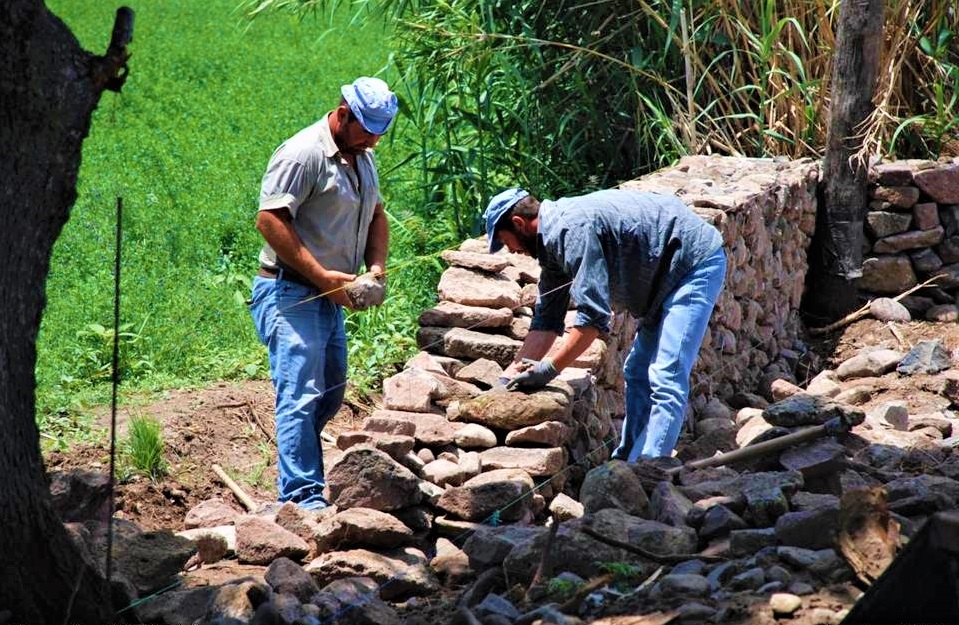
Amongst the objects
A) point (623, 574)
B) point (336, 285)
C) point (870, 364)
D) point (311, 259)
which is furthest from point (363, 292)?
point (870, 364)

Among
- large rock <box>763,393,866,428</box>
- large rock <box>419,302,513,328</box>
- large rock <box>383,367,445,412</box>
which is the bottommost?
large rock <box>763,393,866,428</box>

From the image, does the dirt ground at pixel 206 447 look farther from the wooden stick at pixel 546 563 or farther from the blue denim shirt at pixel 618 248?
the wooden stick at pixel 546 563

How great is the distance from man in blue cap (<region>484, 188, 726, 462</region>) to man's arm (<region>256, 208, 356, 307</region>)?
68 cm

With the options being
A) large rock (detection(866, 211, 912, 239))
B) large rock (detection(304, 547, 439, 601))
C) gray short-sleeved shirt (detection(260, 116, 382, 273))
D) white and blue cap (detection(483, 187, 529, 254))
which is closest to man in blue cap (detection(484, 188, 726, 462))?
white and blue cap (detection(483, 187, 529, 254))

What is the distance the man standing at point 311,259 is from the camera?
5383 millimetres

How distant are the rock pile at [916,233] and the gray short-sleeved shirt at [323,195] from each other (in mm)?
4846

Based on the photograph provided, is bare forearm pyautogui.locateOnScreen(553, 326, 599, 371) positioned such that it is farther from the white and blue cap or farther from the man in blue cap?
the white and blue cap

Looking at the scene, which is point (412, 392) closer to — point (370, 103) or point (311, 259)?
point (311, 259)

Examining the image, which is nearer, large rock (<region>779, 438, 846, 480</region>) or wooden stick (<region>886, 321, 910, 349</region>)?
large rock (<region>779, 438, 846, 480</region>)

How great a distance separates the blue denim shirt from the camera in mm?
5426

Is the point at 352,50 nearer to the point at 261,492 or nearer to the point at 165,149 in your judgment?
the point at 165,149

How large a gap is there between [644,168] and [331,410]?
189 inches

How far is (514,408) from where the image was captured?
18.3ft

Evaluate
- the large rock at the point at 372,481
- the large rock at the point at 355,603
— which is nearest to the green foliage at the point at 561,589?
the large rock at the point at 355,603
